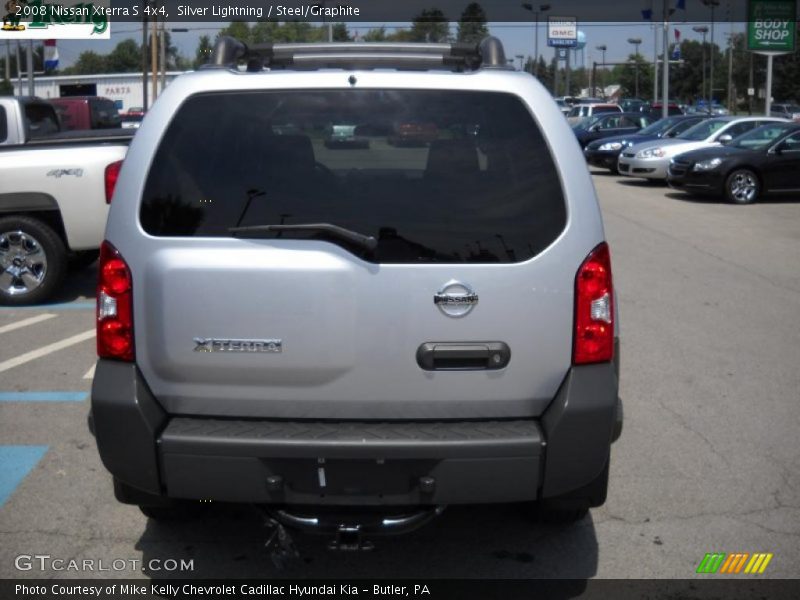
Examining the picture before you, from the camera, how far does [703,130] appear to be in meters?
21.5

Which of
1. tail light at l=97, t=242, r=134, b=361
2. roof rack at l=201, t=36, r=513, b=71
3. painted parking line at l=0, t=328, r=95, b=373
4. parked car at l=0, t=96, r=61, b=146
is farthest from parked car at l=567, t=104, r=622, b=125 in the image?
tail light at l=97, t=242, r=134, b=361

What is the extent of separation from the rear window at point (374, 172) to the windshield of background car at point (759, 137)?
53.4 ft

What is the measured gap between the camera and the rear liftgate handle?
130 inches

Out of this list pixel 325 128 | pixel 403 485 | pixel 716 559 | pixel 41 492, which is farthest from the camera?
pixel 41 492

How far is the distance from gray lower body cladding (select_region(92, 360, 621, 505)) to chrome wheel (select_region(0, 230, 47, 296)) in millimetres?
6399

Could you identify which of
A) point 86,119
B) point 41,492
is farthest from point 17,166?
point 86,119

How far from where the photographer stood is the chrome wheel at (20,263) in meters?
9.27

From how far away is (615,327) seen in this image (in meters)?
3.62

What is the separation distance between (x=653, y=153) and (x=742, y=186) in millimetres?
3389

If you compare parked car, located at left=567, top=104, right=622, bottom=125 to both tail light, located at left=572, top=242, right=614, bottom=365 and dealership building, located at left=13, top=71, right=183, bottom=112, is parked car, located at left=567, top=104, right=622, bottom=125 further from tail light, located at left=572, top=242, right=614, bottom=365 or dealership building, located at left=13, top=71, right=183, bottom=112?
tail light, located at left=572, top=242, right=614, bottom=365

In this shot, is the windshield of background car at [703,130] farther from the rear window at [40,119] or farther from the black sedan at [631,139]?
the rear window at [40,119]

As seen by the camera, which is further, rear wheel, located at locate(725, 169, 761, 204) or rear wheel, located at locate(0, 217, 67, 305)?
rear wheel, located at locate(725, 169, 761, 204)

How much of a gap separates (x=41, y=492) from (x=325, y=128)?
250 cm

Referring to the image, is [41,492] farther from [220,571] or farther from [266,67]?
[266,67]
